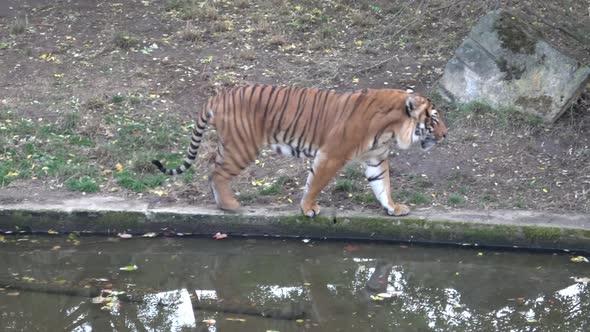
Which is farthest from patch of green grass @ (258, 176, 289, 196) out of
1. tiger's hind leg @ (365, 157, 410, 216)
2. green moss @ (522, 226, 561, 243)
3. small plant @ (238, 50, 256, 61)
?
small plant @ (238, 50, 256, 61)

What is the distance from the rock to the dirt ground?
0.21 m

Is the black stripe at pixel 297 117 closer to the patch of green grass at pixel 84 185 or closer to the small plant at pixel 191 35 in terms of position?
the patch of green grass at pixel 84 185

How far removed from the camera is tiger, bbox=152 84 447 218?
6293 millimetres

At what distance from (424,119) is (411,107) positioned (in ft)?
0.58

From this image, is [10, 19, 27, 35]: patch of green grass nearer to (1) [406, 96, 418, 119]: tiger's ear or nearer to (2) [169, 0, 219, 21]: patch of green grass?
(2) [169, 0, 219, 21]: patch of green grass

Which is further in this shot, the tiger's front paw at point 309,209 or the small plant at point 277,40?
the small plant at point 277,40

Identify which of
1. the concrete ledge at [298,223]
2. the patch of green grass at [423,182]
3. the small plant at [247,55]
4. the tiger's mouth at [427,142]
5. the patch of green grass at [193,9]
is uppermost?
the patch of green grass at [193,9]

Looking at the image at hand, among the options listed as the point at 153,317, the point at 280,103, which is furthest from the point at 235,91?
the point at 153,317

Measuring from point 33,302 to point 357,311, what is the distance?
2.10 m

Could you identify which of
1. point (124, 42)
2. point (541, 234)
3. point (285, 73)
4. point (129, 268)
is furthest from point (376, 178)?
point (124, 42)

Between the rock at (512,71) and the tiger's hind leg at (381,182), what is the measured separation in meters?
2.02

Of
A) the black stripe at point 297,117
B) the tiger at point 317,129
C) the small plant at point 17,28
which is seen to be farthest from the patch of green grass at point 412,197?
the small plant at point 17,28

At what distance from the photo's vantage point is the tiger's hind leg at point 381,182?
6492 millimetres

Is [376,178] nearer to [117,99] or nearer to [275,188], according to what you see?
[275,188]
